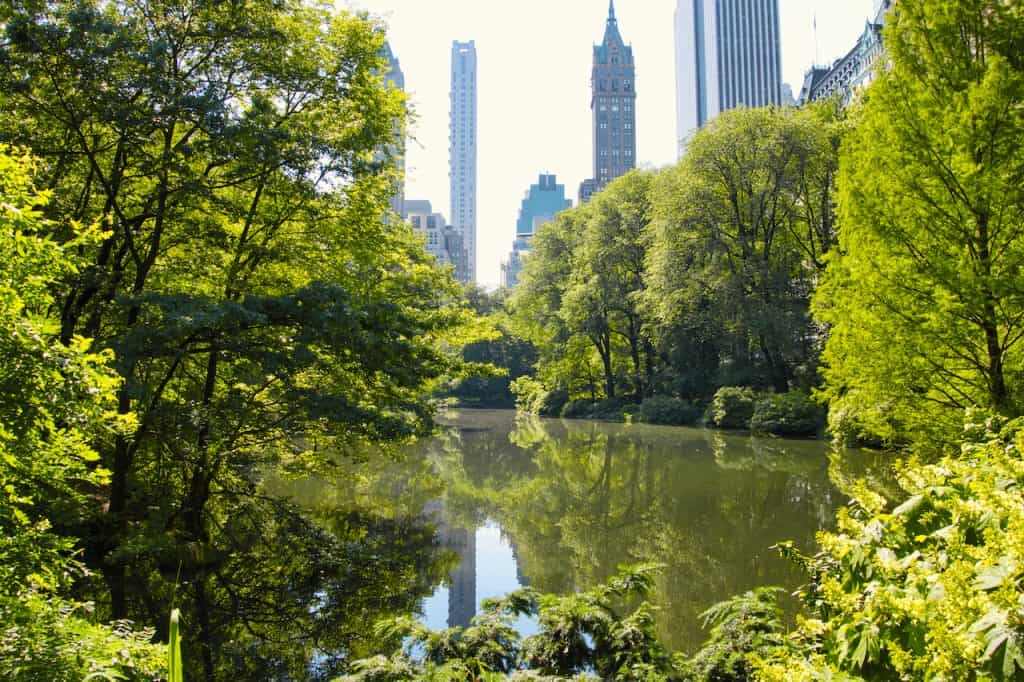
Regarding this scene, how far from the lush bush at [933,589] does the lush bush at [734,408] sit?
22.1m

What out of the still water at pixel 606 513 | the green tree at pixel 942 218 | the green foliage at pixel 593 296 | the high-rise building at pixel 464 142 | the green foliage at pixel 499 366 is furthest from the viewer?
the high-rise building at pixel 464 142

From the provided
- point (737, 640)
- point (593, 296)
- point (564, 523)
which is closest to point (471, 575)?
point (564, 523)

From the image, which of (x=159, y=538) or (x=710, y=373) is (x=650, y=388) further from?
(x=159, y=538)

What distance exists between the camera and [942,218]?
298 inches

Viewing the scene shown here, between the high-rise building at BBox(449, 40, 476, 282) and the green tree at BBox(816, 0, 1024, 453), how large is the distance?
178932mm

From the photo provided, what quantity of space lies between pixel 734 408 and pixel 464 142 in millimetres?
178970

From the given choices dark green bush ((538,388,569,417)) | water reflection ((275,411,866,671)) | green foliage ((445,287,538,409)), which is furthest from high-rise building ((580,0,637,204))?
water reflection ((275,411,866,671))

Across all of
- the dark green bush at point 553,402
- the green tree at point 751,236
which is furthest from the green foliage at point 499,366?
the green tree at point 751,236

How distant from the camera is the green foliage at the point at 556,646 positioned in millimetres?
3713

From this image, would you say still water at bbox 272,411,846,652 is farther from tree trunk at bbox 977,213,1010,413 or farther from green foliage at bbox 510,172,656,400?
green foliage at bbox 510,172,656,400

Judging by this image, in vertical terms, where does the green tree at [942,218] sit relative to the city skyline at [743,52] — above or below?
below

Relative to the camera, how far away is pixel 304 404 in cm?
738

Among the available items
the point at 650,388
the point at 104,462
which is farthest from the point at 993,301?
the point at 650,388

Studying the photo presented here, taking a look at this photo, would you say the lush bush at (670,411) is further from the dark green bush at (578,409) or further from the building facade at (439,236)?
the building facade at (439,236)
